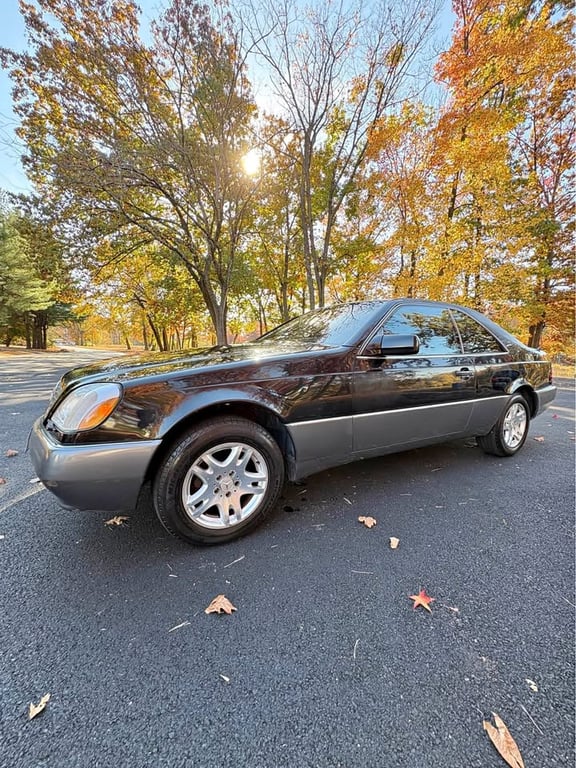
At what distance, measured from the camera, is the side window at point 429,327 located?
2.62 m

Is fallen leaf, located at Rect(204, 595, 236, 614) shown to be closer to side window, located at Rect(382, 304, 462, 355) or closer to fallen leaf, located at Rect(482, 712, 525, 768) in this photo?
fallen leaf, located at Rect(482, 712, 525, 768)

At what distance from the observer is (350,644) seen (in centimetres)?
132

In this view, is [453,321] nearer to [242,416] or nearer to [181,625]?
[242,416]

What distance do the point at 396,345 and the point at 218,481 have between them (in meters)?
1.50

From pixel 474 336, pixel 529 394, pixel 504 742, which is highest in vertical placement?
pixel 474 336

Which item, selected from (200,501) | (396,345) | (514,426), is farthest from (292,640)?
(514,426)

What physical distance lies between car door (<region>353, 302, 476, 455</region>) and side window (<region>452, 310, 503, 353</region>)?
10 centimetres

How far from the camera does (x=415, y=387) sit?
2551 mm

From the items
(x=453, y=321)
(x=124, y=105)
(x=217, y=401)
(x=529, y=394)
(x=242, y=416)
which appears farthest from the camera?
(x=124, y=105)

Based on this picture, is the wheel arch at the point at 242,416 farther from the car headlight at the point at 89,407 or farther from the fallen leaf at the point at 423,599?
the fallen leaf at the point at 423,599

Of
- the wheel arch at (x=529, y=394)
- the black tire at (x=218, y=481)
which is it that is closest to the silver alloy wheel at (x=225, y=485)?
the black tire at (x=218, y=481)

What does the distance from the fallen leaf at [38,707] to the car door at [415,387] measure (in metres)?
1.92

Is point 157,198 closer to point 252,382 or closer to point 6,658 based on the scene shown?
point 252,382

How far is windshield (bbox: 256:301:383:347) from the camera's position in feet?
8.10
